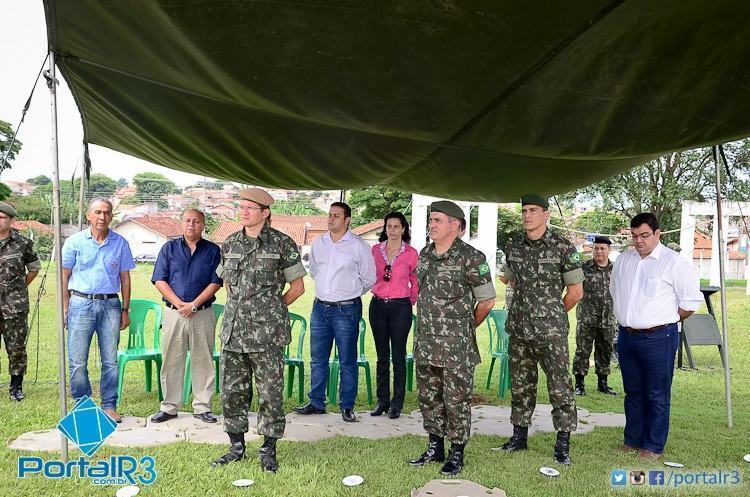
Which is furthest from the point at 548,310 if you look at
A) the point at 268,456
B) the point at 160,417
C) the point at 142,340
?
the point at 142,340

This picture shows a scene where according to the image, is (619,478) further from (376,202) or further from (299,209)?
(299,209)

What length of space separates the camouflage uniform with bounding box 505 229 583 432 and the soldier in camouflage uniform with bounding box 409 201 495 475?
337mm

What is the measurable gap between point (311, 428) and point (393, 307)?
1157mm

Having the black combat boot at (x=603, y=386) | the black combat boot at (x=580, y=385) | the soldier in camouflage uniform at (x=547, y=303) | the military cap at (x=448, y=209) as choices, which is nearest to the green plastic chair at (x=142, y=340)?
the military cap at (x=448, y=209)

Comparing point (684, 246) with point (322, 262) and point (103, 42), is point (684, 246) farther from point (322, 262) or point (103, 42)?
point (103, 42)

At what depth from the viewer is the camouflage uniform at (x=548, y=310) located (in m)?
3.99

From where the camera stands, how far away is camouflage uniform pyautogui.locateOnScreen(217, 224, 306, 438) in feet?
12.3

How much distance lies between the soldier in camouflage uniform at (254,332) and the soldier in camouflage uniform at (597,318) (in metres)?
3.75

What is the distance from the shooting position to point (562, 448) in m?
4.04

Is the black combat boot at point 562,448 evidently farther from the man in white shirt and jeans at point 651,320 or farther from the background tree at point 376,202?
the background tree at point 376,202

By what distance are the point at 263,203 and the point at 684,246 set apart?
47.7 ft

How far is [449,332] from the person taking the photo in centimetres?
379

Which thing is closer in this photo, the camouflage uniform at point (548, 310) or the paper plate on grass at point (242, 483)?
the paper plate on grass at point (242, 483)

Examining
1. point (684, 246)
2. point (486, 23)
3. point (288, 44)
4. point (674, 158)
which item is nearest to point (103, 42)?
point (288, 44)
